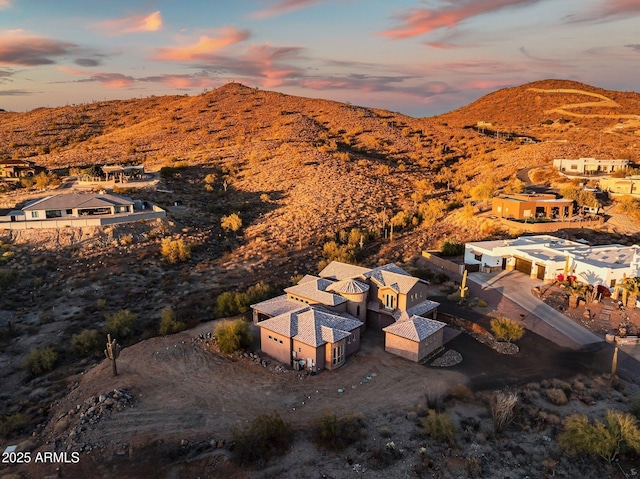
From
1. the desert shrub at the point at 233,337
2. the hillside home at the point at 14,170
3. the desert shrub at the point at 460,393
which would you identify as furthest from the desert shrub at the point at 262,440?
the hillside home at the point at 14,170

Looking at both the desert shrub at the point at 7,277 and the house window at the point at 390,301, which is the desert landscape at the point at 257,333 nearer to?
the desert shrub at the point at 7,277

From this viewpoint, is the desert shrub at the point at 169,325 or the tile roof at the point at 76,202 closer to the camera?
the desert shrub at the point at 169,325

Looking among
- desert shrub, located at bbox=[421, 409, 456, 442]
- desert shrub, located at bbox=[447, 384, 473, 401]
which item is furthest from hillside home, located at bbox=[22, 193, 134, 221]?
desert shrub, located at bbox=[421, 409, 456, 442]

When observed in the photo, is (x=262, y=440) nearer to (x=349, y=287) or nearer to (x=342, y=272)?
(x=349, y=287)

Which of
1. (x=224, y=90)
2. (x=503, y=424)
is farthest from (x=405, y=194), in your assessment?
(x=224, y=90)

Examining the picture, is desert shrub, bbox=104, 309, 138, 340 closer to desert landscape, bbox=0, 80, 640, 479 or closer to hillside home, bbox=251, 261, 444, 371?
desert landscape, bbox=0, 80, 640, 479

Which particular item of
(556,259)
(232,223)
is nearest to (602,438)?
(556,259)

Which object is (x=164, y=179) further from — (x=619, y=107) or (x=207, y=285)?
(x=619, y=107)
